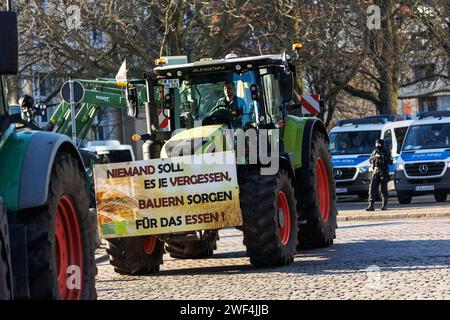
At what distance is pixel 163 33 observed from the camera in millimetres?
33156

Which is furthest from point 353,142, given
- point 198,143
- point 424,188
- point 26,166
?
point 26,166

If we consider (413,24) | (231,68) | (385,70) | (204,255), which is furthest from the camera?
(413,24)

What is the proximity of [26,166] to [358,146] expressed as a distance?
83.5 ft

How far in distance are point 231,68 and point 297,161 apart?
5.72ft

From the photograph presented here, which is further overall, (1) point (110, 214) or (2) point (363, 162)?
(2) point (363, 162)

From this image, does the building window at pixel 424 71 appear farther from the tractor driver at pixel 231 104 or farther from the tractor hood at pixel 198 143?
the tractor hood at pixel 198 143

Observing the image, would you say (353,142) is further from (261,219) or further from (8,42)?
(8,42)

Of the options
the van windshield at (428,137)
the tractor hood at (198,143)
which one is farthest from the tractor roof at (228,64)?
the van windshield at (428,137)

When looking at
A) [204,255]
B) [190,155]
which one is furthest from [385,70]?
[190,155]

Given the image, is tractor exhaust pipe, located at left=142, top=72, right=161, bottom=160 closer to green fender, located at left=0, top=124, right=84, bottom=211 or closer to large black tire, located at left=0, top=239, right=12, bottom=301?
green fender, located at left=0, top=124, right=84, bottom=211

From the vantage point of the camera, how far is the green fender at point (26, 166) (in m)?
8.30

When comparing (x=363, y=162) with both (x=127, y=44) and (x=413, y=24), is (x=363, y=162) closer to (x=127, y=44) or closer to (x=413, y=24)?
(x=127, y=44)

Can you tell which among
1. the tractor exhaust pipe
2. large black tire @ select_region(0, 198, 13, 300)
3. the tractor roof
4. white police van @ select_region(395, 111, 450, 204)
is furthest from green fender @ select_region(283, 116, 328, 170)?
white police van @ select_region(395, 111, 450, 204)

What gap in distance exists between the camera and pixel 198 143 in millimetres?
15234
